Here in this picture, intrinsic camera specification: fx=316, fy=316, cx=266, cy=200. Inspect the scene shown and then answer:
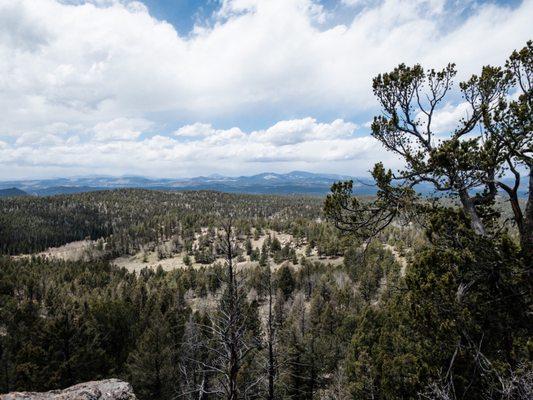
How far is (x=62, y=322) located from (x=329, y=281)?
6492 centimetres

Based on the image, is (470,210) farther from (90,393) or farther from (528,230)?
(90,393)

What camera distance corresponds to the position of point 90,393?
28.7 ft

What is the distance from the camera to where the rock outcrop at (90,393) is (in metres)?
8.42

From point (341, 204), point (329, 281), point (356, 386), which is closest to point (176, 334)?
point (356, 386)

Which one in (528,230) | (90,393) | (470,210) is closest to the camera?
(90,393)

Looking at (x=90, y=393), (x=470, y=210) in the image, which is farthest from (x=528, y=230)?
(x=90, y=393)

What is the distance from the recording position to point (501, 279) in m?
8.89

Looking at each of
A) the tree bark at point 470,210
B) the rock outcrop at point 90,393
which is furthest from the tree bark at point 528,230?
the rock outcrop at point 90,393

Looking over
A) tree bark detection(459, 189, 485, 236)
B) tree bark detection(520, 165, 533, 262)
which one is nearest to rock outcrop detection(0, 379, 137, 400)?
tree bark detection(459, 189, 485, 236)

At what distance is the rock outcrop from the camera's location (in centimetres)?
842

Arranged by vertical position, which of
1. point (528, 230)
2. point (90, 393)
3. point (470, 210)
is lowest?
point (90, 393)

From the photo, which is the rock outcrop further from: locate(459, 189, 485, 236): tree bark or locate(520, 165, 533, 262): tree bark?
locate(520, 165, 533, 262): tree bark

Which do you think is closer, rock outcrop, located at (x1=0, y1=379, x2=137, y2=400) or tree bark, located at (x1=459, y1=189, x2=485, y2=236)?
rock outcrop, located at (x1=0, y1=379, x2=137, y2=400)

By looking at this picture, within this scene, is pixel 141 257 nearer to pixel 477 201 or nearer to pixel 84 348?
pixel 84 348
